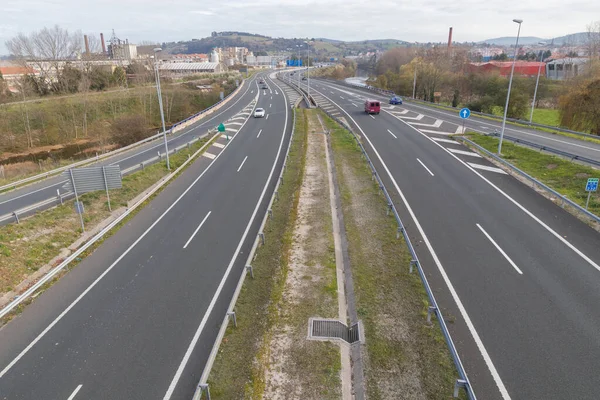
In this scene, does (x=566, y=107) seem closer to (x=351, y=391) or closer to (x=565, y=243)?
(x=565, y=243)

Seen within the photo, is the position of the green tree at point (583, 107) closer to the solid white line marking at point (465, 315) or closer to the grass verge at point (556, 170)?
the grass verge at point (556, 170)

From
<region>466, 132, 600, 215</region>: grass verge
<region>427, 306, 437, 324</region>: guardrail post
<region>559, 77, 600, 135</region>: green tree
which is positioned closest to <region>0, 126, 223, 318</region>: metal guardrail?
<region>427, 306, 437, 324</region>: guardrail post

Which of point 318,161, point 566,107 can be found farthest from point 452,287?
point 566,107

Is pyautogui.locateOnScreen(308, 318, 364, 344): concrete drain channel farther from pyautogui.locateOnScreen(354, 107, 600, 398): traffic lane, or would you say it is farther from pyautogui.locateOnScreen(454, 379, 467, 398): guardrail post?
pyautogui.locateOnScreen(354, 107, 600, 398): traffic lane

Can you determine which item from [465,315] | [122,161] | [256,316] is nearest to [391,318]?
A: [465,315]

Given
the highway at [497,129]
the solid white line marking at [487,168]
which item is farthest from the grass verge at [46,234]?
the highway at [497,129]

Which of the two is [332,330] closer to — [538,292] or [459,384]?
[459,384]
